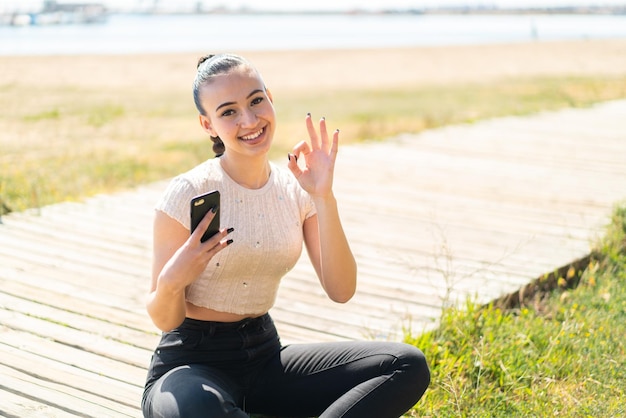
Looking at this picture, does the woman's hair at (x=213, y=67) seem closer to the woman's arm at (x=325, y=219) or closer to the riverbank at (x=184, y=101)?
the woman's arm at (x=325, y=219)

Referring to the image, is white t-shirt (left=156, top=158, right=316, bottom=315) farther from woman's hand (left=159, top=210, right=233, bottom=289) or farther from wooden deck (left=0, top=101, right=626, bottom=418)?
wooden deck (left=0, top=101, right=626, bottom=418)

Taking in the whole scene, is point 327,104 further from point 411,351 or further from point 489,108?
point 411,351

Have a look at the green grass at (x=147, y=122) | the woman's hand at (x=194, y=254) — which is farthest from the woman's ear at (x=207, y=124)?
the green grass at (x=147, y=122)

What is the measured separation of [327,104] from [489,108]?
4691 mm

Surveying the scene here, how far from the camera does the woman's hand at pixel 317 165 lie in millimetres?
3070

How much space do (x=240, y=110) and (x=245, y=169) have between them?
0.78ft

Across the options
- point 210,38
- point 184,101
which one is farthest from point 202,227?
point 210,38

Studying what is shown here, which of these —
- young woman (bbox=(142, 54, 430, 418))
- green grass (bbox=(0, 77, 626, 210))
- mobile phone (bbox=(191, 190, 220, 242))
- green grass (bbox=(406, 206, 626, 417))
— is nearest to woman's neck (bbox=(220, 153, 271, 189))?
young woman (bbox=(142, 54, 430, 418))

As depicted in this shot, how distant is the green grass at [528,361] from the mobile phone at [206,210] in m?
1.21

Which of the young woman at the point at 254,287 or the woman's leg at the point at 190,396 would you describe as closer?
the woman's leg at the point at 190,396

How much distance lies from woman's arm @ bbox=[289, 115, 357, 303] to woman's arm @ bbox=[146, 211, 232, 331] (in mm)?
455

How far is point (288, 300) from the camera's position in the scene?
4.82 metres

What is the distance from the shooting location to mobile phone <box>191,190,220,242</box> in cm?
273

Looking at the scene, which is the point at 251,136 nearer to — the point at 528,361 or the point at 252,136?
the point at 252,136
